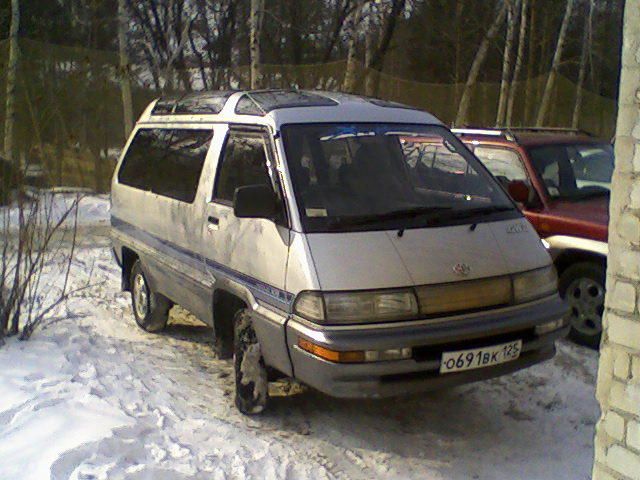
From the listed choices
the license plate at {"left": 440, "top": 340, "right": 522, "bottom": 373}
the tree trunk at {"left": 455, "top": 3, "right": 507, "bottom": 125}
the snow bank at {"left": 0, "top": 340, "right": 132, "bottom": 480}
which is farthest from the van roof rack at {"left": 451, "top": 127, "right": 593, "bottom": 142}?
the tree trunk at {"left": 455, "top": 3, "right": 507, "bottom": 125}

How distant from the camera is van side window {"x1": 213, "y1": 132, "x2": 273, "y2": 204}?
420cm

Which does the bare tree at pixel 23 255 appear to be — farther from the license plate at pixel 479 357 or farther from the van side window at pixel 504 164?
the van side window at pixel 504 164

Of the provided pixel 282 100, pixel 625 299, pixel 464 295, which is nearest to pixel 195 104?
pixel 282 100

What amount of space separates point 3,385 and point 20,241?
4.01ft

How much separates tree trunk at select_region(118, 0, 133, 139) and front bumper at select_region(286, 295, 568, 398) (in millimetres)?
11260

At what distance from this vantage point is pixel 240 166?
4.39m

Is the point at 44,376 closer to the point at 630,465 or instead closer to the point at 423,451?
the point at 423,451

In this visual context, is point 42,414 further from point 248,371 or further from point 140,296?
point 140,296

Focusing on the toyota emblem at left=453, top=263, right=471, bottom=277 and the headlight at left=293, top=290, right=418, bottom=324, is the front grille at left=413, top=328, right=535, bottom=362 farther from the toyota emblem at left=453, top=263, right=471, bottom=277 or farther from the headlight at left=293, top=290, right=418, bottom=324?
the toyota emblem at left=453, top=263, right=471, bottom=277

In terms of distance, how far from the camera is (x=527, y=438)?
157 inches

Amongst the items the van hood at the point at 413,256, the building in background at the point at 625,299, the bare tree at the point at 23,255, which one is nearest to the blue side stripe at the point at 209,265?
the van hood at the point at 413,256

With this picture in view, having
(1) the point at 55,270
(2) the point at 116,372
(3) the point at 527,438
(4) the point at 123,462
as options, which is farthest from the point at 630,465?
(1) the point at 55,270

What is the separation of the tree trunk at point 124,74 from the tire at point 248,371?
413 inches

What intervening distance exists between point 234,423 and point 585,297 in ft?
10.2
